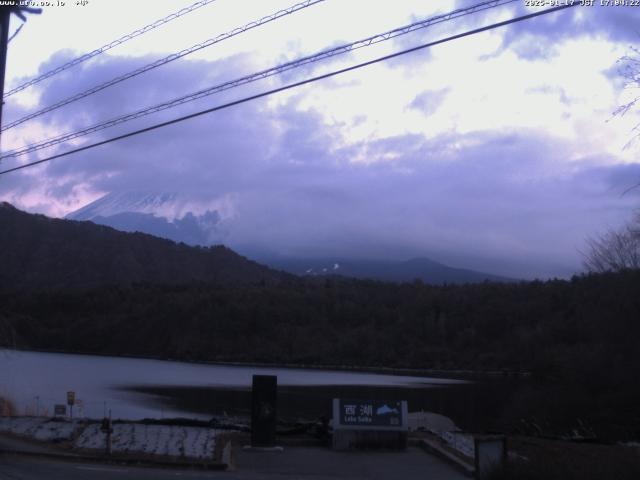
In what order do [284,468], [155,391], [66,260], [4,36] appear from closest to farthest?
[4,36]
[284,468]
[155,391]
[66,260]

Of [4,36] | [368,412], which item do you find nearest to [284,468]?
[368,412]

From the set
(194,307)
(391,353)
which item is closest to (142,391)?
(391,353)

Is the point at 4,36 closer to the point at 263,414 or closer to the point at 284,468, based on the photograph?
the point at 263,414

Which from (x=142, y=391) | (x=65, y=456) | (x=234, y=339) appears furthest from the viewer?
(x=234, y=339)

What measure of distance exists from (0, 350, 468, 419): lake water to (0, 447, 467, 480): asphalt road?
67.0ft

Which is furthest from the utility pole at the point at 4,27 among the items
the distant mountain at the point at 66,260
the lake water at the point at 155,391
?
the distant mountain at the point at 66,260

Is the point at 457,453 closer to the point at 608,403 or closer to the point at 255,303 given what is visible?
the point at 608,403

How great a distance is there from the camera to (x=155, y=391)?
66375 millimetres

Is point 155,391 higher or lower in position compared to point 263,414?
higher

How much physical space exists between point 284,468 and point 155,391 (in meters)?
49.8

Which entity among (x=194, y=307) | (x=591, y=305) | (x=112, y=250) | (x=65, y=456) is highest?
(x=112, y=250)

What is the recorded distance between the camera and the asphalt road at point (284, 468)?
54.5 feet

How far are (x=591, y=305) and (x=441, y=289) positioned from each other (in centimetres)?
9845

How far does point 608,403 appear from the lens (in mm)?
41344
